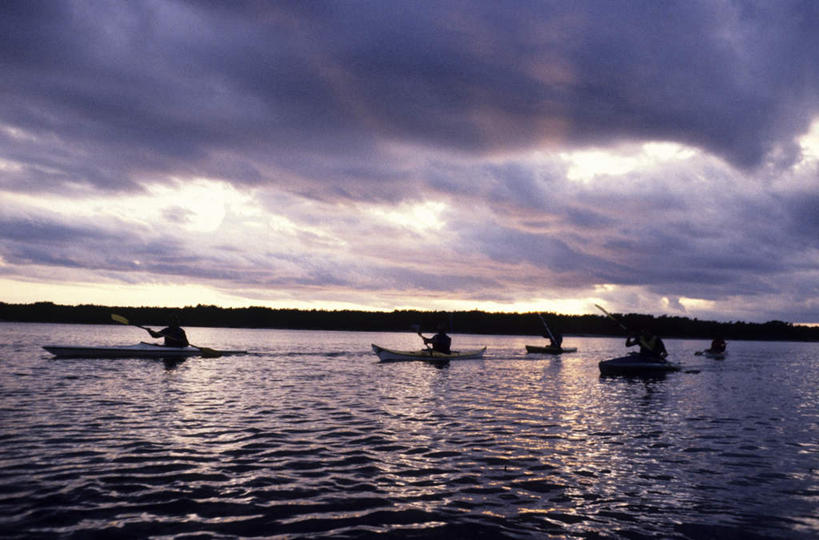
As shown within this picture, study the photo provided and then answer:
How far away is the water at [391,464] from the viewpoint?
25.4 ft

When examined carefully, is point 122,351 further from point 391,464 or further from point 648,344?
point 648,344

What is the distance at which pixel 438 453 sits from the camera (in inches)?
472

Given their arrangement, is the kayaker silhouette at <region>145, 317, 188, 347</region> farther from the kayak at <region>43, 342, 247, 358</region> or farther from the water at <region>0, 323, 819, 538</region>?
the water at <region>0, 323, 819, 538</region>

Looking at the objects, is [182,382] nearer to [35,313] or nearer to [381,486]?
[381,486]

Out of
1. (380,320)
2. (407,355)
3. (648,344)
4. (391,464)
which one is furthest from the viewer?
(380,320)

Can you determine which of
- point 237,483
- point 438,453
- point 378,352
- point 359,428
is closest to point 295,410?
point 359,428

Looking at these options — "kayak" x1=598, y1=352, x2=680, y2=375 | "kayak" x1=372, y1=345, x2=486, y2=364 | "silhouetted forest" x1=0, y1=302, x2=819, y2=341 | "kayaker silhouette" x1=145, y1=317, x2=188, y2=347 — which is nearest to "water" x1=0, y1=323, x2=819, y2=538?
"kayak" x1=598, y1=352, x2=680, y2=375

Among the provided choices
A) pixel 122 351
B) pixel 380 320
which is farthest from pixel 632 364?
pixel 380 320

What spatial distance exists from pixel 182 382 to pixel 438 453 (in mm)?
A: 16747

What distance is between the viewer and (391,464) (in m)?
10.9

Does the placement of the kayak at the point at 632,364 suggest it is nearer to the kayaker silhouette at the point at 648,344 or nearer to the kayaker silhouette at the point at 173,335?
the kayaker silhouette at the point at 648,344

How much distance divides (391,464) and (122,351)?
100 ft

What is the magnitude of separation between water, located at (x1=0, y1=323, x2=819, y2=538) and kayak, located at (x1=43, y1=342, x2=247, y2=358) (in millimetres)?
11362

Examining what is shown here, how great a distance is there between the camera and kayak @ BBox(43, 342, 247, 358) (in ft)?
111
